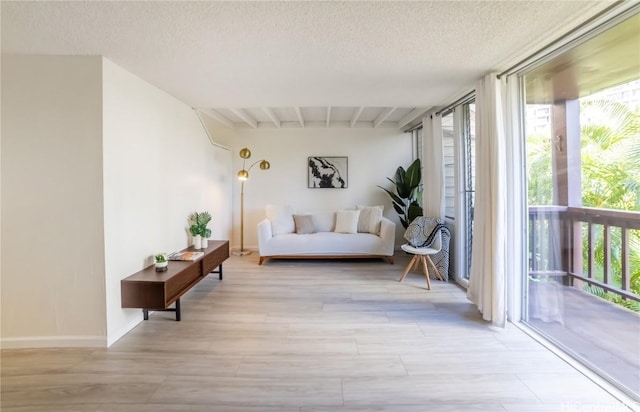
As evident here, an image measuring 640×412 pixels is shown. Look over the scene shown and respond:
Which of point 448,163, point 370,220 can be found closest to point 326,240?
point 370,220

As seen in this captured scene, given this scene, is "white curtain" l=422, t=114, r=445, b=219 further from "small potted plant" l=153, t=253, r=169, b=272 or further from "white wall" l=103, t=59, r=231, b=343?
"small potted plant" l=153, t=253, r=169, b=272

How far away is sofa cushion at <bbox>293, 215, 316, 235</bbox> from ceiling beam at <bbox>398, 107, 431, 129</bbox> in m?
2.46

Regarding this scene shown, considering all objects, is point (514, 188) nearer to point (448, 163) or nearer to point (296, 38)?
point (448, 163)

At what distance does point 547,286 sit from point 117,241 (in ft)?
12.4

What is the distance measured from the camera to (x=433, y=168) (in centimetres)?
439

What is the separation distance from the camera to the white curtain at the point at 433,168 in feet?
14.0

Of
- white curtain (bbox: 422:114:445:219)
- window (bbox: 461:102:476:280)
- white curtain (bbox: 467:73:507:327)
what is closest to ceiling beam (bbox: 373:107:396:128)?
white curtain (bbox: 422:114:445:219)

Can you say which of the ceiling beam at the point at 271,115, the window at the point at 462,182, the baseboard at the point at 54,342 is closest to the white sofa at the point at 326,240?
the window at the point at 462,182

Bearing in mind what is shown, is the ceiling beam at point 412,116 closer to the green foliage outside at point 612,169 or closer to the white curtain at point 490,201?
the white curtain at point 490,201

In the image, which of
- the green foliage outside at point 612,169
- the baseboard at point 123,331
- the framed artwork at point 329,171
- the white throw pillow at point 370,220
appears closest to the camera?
the green foliage outside at point 612,169

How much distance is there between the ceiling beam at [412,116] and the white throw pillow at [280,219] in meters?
2.67

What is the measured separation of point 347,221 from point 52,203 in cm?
394

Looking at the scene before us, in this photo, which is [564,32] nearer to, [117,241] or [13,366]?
[117,241]

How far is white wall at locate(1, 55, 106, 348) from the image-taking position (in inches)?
89.7
